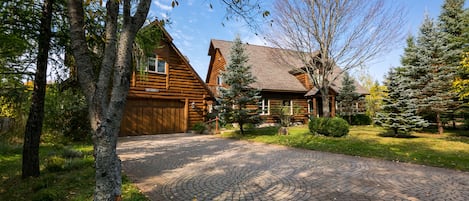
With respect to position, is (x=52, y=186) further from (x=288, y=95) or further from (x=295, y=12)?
(x=288, y=95)

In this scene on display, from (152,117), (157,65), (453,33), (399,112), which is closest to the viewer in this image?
(399,112)

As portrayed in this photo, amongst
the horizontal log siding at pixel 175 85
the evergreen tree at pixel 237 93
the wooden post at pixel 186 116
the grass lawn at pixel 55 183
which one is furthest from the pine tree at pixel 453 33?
the grass lawn at pixel 55 183

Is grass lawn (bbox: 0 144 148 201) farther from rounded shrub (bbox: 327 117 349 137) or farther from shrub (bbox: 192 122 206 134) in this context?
rounded shrub (bbox: 327 117 349 137)

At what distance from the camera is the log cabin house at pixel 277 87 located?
2002 centimetres

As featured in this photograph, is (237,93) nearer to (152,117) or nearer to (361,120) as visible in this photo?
(152,117)

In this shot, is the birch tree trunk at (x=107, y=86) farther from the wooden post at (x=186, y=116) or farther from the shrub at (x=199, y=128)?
the wooden post at (x=186, y=116)

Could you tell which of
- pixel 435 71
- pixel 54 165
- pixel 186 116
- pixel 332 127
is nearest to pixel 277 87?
pixel 186 116

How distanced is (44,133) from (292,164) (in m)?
11.2

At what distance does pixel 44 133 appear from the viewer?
10641 mm

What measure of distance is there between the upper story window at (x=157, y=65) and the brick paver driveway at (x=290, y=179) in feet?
28.4

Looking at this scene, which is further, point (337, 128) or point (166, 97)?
point (166, 97)

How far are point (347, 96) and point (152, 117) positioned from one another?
1760 centimetres

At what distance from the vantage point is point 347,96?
2200 centimetres

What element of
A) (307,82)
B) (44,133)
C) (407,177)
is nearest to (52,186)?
(407,177)
